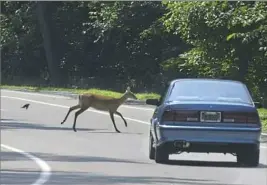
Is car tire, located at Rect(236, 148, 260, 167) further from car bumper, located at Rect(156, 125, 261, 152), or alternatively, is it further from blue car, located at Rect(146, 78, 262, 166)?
car bumper, located at Rect(156, 125, 261, 152)

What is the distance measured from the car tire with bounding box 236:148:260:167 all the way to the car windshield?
0.85 meters

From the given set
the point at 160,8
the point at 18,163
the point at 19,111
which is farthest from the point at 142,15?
the point at 18,163

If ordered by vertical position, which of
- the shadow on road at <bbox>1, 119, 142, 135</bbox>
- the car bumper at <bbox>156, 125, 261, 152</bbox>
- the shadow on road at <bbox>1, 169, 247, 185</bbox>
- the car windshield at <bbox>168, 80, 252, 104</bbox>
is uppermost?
the car windshield at <bbox>168, 80, 252, 104</bbox>

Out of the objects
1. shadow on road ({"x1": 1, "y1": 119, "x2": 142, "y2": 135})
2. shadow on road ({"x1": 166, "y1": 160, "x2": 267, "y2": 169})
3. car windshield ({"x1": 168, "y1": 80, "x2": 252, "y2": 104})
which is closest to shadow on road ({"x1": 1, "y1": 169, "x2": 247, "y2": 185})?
car windshield ({"x1": 168, "y1": 80, "x2": 252, "y2": 104})

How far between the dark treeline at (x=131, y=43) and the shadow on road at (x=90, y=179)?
49.8 feet

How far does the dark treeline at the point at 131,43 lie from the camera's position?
107 ft

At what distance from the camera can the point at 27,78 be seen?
6141cm

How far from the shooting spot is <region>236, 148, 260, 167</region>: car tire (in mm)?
15688

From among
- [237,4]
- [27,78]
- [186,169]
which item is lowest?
[27,78]

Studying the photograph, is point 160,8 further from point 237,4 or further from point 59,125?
point 59,125

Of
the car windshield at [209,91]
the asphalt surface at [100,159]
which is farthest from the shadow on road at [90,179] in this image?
the car windshield at [209,91]

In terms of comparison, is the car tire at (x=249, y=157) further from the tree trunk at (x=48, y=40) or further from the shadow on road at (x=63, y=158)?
the tree trunk at (x=48, y=40)

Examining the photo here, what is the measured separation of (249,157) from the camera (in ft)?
52.0

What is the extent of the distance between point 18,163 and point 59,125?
10256mm
